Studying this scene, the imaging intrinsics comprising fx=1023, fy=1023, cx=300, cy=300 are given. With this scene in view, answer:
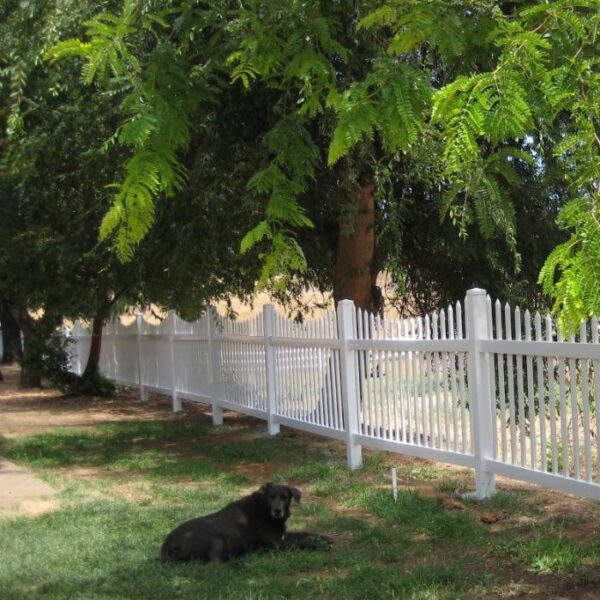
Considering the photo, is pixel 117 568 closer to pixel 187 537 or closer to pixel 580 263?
pixel 187 537

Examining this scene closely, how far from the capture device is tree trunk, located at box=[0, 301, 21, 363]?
32.7m

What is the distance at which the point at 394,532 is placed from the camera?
309 inches

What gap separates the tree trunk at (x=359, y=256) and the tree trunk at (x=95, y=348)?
9692 millimetres

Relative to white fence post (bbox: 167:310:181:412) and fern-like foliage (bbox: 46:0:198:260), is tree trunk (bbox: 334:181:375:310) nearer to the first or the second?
white fence post (bbox: 167:310:181:412)

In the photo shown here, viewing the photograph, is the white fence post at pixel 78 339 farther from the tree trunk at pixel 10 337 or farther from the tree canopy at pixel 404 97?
the tree canopy at pixel 404 97

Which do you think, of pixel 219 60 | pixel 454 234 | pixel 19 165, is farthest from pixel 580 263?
pixel 19 165

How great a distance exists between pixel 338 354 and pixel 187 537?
4355 millimetres

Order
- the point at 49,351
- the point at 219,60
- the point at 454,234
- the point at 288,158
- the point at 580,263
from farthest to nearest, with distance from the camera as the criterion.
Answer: the point at 49,351
the point at 454,234
the point at 219,60
the point at 288,158
the point at 580,263

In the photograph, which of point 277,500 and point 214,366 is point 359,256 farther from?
point 277,500

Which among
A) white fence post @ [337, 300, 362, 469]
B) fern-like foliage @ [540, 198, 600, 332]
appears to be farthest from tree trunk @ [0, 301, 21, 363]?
fern-like foliage @ [540, 198, 600, 332]

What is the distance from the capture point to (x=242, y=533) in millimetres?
7398

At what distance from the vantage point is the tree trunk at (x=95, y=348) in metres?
22.3

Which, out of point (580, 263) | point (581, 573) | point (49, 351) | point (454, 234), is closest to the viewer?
point (580, 263)

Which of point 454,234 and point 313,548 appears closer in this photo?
point 313,548
